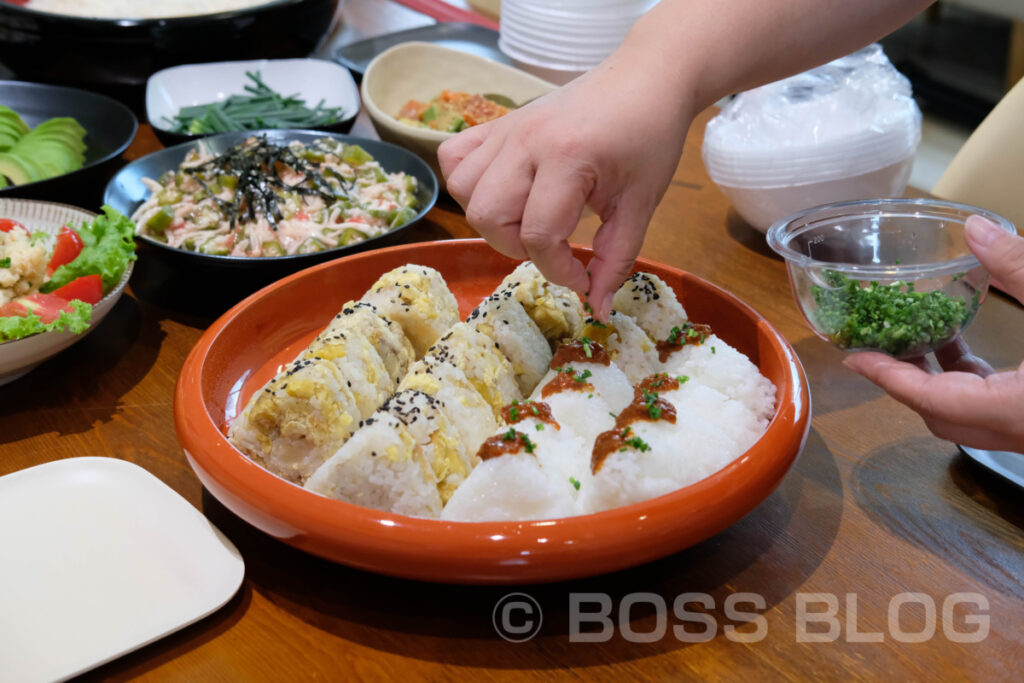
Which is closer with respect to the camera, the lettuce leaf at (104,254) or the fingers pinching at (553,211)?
the fingers pinching at (553,211)

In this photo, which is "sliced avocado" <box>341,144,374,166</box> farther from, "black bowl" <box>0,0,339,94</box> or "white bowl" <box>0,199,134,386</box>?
"black bowl" <box>0,0,339,94</box>

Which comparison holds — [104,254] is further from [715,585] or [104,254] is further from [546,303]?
[715,585]

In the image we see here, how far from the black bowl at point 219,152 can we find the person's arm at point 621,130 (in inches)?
26.6

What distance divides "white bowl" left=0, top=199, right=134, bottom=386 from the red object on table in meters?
2.41

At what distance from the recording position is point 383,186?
221cm

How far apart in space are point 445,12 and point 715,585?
3450 mm

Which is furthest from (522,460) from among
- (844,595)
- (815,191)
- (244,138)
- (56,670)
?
(244,138)

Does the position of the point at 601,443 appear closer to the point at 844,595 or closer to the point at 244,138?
the point at 844,595

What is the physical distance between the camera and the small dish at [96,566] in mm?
1057

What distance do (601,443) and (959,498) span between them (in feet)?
2.17

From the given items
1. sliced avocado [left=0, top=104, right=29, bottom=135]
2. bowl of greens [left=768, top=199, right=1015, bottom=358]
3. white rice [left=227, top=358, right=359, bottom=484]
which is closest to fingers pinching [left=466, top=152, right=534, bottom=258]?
white rice [left=227, top=358, right=359, bottom=484]

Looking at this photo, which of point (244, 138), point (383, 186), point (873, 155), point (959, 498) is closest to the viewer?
point (959, 498)

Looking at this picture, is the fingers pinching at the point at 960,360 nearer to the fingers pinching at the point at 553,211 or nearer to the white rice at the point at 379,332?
the fingers pinching at the point at 553,211

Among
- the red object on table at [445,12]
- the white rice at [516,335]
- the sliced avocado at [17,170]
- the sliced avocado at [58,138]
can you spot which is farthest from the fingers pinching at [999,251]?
the red object on table at [445,12]
